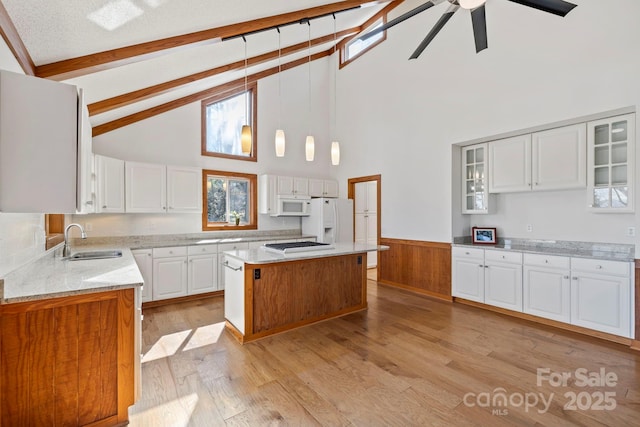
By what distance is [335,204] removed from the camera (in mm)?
5652

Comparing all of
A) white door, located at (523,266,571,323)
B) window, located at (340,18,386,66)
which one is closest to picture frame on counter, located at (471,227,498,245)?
white door, located at (523,266,571,323)

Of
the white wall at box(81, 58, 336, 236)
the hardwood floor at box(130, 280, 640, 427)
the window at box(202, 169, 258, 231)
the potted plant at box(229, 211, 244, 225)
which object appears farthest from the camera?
the potted plant at box(229, 211, 244, 225)

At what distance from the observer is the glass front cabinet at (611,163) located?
116 inches

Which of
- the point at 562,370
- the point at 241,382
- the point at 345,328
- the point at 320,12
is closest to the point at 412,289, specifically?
the point at 345,328

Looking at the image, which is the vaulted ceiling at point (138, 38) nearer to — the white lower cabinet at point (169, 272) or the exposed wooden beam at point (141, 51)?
the exposed wooden beam at point (141, 51)

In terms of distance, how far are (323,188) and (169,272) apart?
3.25 m

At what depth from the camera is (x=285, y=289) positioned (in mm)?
3201

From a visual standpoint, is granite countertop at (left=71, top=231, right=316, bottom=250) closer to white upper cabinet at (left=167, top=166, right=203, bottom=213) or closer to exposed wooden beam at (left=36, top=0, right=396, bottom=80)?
white upper cabinet at (left=167, top=166, right=203, bottom=213)

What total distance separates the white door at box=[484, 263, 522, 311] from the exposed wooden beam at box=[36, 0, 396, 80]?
3866mm

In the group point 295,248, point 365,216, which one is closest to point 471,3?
point 295,248

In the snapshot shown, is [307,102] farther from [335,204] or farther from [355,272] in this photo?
[355,272]

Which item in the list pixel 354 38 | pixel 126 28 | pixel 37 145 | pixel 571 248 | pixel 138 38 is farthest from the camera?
pixel 354 38

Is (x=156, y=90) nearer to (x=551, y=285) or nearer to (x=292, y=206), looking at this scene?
(x=292, y=206)

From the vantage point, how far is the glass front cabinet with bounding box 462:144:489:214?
4.17m
